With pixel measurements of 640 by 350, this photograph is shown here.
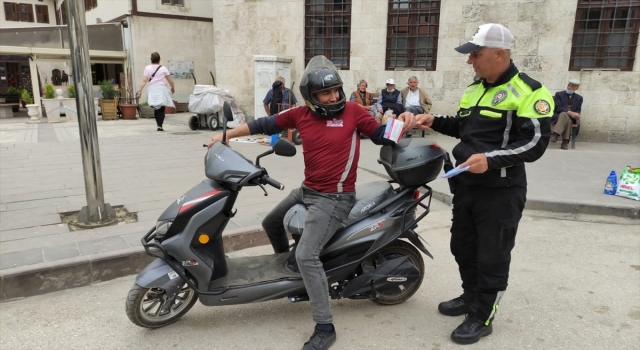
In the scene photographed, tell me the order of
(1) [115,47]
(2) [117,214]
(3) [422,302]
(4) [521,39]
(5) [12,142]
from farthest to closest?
(1) [115,47] < (4) [521,39] < (5) [12,142] < (2) [117,214] < (3) [422,302]

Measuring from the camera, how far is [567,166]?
26.0 ft

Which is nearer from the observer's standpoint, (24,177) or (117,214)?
(117,214)

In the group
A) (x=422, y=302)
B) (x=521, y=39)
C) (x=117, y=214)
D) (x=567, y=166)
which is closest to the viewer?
(x=422, y=302)

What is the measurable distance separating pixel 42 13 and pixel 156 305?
116 ft

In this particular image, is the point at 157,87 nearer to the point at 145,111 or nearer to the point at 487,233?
the point at 145,111

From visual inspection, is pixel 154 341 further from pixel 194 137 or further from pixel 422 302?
pixel 194 137

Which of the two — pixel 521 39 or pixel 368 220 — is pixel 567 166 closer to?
pixel 521 39

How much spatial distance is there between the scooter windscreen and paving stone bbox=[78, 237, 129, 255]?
1.82 metres

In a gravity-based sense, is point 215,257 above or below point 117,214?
above

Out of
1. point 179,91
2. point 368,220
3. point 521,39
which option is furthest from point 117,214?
point 179,91

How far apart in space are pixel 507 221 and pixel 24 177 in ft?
21.8

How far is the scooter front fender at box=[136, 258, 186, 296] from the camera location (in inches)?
112

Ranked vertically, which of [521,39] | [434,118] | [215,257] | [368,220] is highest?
[521,39]

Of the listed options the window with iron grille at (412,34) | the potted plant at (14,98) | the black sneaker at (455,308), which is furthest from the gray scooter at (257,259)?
the potted plant at (14,98)
